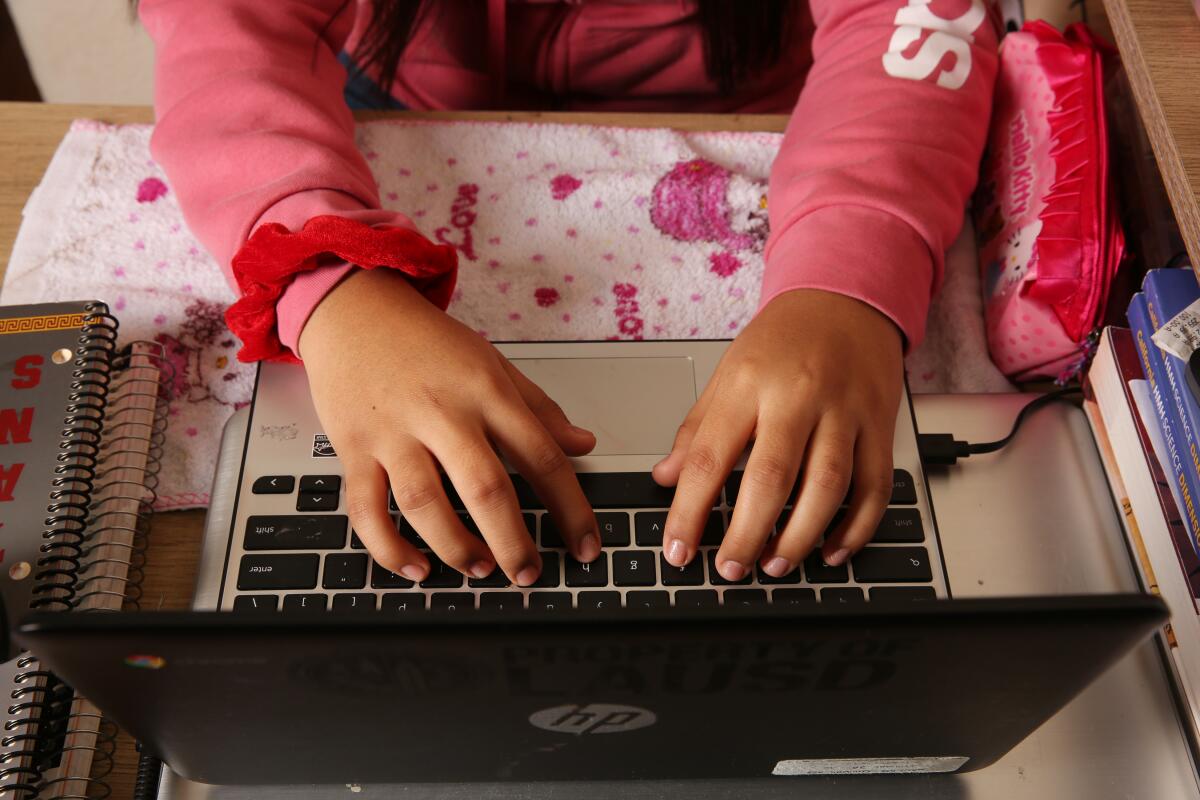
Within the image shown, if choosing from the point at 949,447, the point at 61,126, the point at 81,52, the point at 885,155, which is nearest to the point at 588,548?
the point at 949,447

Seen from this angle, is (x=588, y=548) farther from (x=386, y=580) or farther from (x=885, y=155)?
(x=885, y=155)

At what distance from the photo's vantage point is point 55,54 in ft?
4.73

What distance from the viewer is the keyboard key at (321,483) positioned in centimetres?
44

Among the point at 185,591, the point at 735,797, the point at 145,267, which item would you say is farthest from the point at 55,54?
the point at 735,797

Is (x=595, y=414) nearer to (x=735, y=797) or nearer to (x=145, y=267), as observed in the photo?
(x=735, y=797)

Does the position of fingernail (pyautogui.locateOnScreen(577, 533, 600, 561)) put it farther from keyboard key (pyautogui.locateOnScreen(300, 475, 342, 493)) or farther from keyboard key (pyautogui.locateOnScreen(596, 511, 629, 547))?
keyboard key (pyautogui.locateOnScreen(300, 475, 342, 493))

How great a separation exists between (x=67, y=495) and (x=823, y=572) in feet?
1.28

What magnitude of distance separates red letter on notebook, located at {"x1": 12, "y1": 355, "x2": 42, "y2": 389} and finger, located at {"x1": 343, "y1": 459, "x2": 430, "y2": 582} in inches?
7.8

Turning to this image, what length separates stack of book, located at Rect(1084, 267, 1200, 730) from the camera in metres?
0.42

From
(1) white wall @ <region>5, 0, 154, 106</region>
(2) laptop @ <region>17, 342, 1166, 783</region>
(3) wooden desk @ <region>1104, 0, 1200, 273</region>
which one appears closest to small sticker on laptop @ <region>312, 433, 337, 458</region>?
(2) laptop @ <region>17, 342, 1166, 783</region>

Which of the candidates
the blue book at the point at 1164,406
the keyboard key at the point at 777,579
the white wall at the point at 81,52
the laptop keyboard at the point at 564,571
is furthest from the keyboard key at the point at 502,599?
the white wall at the point at 81,52

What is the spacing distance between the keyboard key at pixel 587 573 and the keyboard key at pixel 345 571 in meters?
0.10

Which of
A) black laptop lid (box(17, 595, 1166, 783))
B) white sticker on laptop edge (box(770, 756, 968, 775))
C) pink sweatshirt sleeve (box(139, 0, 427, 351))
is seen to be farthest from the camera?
pink sweatshirt sleeve (box(139, 0, 427, 351))

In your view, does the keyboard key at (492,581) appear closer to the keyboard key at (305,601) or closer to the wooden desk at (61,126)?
the keyboard key at (305,601)
